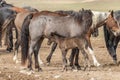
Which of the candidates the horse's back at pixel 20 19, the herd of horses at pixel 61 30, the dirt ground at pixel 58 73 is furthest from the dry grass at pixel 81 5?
the herd of horses at pixel 61 30

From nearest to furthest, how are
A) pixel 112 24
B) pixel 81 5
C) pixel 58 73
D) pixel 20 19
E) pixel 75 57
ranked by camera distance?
pixel 58 73, pixel 112 24, pixel 75 57, pixel 20 19, pixel 81 5

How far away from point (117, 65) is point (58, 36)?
2918 mm

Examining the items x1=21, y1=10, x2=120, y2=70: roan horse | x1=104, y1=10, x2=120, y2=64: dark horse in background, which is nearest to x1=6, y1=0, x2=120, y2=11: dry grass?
x1=104, y1=10, x2=120, y2=64: dark horse in background

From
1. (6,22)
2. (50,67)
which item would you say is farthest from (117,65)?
(6,22)

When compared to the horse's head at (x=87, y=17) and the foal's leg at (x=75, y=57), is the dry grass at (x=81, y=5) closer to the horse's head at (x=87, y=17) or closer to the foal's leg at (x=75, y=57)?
the foal's leg at (x=75, y=57)

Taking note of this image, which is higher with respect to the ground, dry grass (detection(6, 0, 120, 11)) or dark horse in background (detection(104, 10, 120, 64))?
dark horse in background (detection(104, 10, 120, 64))

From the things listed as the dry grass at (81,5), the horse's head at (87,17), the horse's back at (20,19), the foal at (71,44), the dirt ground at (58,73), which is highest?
the horse's head at (87,17)

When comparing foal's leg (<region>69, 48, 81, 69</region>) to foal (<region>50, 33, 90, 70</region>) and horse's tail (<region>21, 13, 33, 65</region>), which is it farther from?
horse's tail (<region>21, 13, 33, 65</region>)

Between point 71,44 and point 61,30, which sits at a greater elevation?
point 61,30

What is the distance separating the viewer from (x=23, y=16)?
1509cm

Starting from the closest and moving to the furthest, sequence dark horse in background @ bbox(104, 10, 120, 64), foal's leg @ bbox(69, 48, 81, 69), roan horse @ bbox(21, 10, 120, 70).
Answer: roan horse @ bbox(21, 10, 120, 70)
foal's leg @ bbox(69, 48, 81, 69)
dark horse in background @ bbox(104, 10, 120, 64)

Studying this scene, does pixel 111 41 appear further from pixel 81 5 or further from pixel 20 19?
pixel 81 5

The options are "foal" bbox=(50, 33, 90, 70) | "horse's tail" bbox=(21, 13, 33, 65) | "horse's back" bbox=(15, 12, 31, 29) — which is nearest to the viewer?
"foal" bbox=(50, 33, 90, 70)

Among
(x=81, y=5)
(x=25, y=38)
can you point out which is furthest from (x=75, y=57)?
(x=81, y=5)
